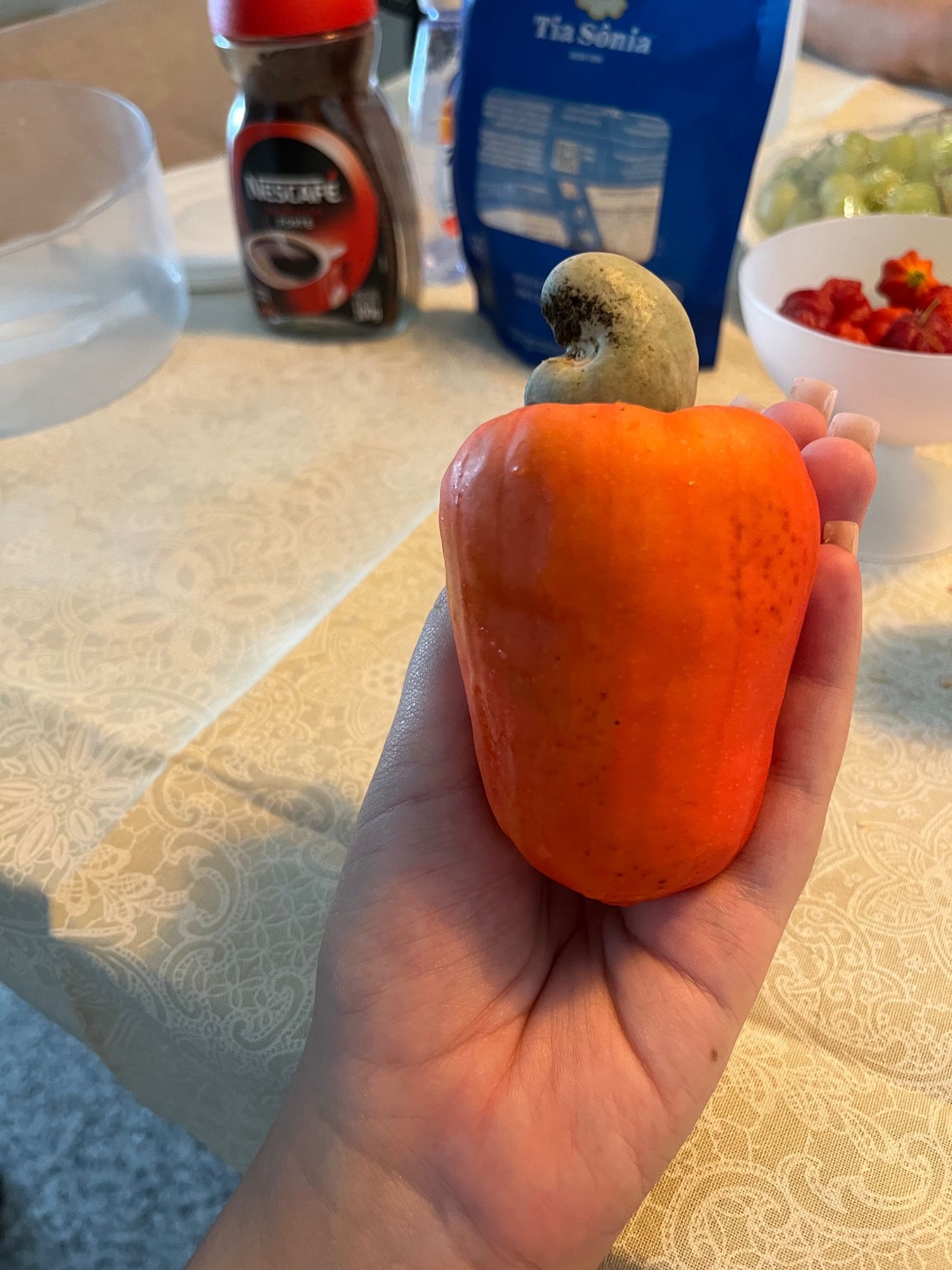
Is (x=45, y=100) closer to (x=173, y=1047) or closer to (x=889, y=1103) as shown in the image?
(x=173, y=1047)

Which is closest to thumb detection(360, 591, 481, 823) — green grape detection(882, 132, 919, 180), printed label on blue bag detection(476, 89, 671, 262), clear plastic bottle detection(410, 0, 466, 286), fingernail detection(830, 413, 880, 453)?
fingernail detection(830, 413, 880, 453)

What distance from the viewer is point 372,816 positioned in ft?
1.47

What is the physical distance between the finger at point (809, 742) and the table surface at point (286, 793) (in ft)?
0.28

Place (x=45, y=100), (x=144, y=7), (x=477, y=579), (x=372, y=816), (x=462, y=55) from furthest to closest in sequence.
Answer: (x=144, y=7)
(x=45, y=100)
(x=462, y=55)
(x=372, y=816)
(x=477, y=579)

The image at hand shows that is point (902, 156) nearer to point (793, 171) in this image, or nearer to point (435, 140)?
point (793, 171)

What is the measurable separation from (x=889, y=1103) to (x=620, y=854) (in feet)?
0.59

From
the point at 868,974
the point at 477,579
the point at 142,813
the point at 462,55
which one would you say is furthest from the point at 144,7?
the point at 868,974

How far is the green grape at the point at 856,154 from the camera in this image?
91 centimetres

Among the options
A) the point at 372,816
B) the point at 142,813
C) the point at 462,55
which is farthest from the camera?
the point at 462,55

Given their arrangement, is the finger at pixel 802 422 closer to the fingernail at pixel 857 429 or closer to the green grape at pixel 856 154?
the fingernail at pixel 857 429

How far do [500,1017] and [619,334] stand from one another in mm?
282

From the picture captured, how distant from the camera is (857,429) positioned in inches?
19.9

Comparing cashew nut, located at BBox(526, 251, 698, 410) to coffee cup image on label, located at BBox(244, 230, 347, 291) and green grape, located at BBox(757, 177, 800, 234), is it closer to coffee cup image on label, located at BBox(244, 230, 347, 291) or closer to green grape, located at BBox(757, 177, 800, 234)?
coffee cup image on label, located at BBox(244, 230, 347, 291)

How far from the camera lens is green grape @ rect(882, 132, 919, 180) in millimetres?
918
